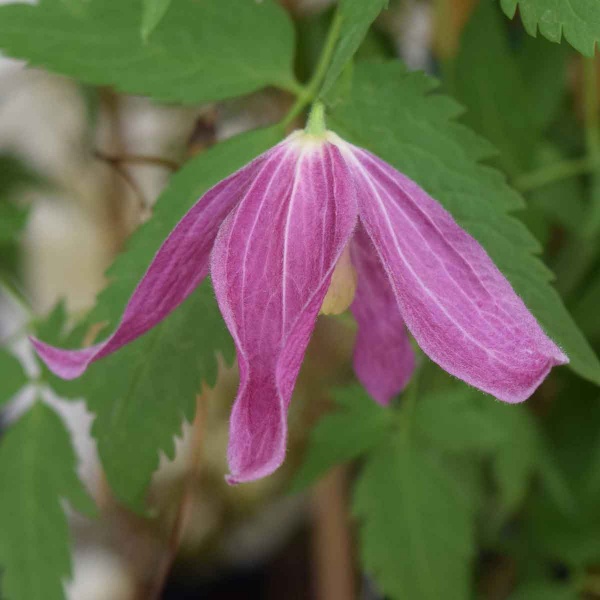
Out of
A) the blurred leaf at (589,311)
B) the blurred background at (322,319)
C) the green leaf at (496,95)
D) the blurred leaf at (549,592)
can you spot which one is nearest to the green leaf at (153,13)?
the blurred background at (322,319)

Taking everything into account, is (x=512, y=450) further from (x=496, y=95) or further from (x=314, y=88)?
(x=314, y=88)

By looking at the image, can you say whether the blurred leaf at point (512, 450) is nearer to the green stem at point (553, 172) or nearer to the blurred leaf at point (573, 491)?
the blurred leaf at point (573, 491)

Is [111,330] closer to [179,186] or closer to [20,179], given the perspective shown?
[179,186]

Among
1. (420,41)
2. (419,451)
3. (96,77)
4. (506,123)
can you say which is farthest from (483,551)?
(96,77)

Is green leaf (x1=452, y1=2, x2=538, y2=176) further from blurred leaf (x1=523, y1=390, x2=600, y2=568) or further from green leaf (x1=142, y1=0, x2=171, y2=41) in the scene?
green leaf (x1=142, y1=0, x2=171, y2=41)

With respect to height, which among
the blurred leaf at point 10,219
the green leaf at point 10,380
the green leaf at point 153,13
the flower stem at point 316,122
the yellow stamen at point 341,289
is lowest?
the green leaf at point 10,380
